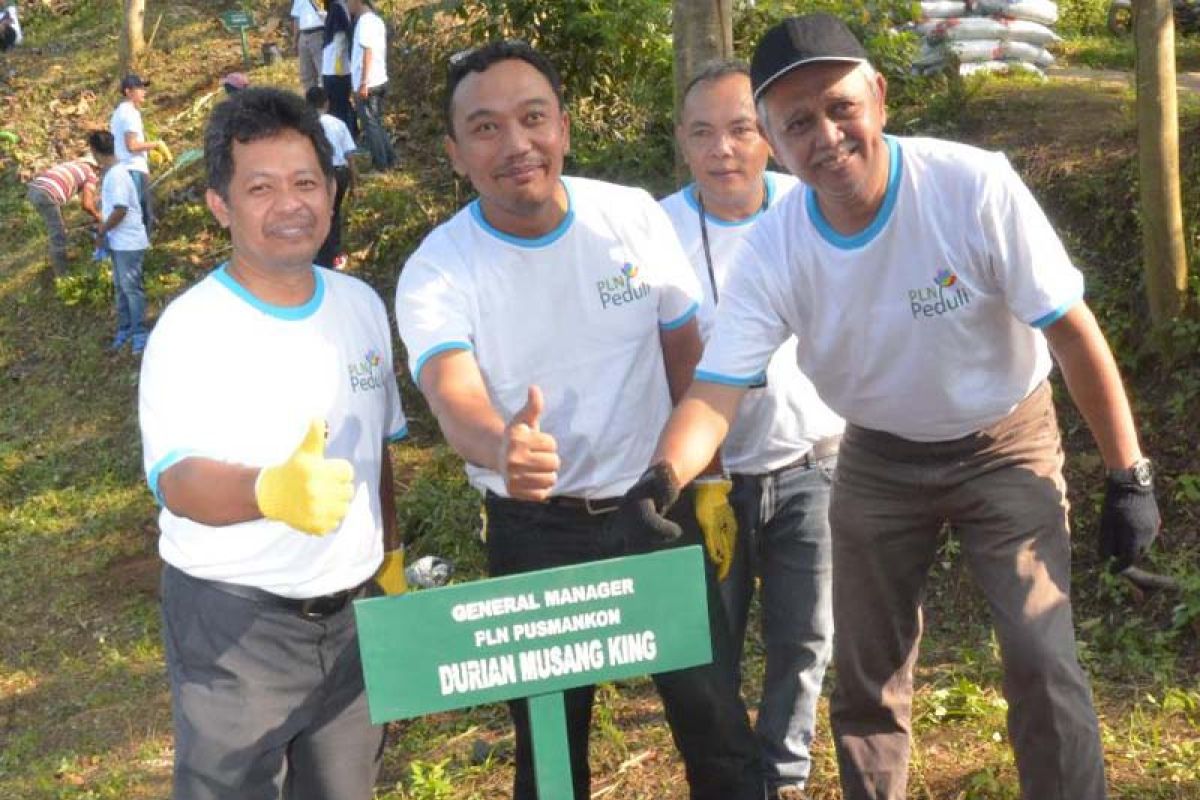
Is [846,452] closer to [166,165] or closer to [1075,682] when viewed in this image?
[1075,682]

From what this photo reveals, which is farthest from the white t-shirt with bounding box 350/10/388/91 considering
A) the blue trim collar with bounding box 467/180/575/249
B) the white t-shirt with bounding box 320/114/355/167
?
the blue trim collar with bounding box 467/180/575/249

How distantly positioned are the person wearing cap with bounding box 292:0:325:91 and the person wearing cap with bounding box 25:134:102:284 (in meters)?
2.07

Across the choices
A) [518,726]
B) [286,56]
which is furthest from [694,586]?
[286,56]

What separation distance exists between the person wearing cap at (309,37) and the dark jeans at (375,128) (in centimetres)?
155

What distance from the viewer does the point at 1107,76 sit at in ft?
31.5

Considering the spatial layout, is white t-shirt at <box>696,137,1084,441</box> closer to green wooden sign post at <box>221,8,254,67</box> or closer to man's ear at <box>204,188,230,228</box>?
man's ear at <box>204,188,230,228</box>

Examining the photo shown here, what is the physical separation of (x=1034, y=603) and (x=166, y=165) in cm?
1176

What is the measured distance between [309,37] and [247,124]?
10.5 metres

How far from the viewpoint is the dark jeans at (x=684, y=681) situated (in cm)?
312

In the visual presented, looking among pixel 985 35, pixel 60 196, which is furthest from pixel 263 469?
pixel 60 196

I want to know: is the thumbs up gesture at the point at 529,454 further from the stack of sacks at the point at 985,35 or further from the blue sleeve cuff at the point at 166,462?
the stack of sacks at the point at 985,35

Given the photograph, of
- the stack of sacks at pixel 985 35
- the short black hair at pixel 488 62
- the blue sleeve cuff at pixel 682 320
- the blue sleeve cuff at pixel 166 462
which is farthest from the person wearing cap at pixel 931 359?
the stack of sacks at pixel 985 35

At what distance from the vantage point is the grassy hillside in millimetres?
4207

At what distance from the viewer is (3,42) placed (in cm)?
1758
